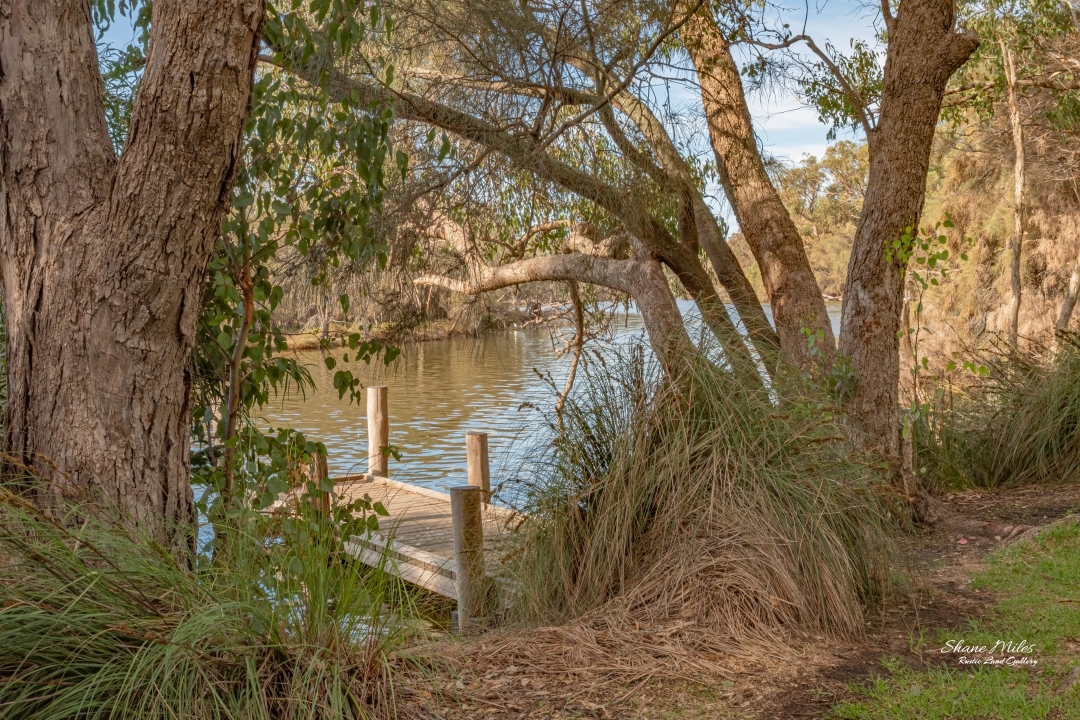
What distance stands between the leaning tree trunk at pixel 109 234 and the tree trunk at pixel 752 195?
4913mm

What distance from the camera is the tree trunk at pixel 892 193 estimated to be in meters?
6.40

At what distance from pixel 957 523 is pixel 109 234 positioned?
18.6 feet

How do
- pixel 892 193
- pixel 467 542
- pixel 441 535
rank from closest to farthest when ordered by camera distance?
pixel 467 542 → pixel 892 193 → pixel 441 535

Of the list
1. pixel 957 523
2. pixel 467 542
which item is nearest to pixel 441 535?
pixel 467 542

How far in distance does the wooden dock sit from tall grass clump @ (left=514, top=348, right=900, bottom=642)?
0.55m

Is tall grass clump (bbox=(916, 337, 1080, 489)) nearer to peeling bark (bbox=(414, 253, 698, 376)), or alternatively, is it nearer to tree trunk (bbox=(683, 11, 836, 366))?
tree trunk (bbox=(683, 11, 836, 366))

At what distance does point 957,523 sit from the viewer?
6.45 m

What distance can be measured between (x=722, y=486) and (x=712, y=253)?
13.4 feet

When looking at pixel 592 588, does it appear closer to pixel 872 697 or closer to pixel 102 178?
pixel 872 697

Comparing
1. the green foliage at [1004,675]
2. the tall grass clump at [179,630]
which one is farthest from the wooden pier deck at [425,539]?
the tall grass clump at [179,630]

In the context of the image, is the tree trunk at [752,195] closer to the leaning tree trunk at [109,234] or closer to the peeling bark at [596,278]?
the peeling bark at [596,278]

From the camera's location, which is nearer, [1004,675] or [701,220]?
[1004,675]

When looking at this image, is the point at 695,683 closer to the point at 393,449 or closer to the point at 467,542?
the point at 393,449

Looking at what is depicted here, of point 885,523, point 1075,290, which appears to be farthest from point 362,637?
point 1075,290
